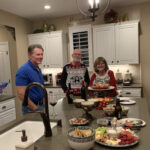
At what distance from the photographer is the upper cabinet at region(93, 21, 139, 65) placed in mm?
4055

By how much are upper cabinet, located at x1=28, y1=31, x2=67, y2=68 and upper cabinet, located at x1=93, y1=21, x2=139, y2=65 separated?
92cm

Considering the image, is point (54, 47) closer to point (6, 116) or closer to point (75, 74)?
point (75, 74)

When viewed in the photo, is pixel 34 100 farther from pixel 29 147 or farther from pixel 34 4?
pixel 34 4

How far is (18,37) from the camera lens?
484cm

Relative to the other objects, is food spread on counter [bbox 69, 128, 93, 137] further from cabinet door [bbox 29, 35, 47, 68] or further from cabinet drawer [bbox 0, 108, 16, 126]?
A: cabinet door [bbox 29, 35, 47, 68]

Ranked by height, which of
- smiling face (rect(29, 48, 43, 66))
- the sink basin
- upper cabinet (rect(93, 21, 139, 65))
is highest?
upper cabinet (rect(93, 21, 139, 65))

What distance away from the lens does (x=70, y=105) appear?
2242 mm

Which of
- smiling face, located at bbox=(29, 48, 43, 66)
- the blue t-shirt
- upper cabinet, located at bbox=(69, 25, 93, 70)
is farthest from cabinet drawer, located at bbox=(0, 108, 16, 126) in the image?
upper cabinet, located at bbox=(69, 25, 93, 70)

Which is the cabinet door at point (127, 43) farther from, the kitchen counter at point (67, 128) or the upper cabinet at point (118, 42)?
the kitchen counter at point (67, 128)

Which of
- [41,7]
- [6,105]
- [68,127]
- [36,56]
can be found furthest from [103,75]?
[41,7]

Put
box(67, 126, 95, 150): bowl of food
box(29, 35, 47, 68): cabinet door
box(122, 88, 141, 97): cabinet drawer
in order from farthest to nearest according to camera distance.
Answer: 1. box(29, 35, 47, 68): cabinet door
2. box(122, 88, 141, 97): cabinet drawer
3. box(67, 126, 95, 150): bowl of food

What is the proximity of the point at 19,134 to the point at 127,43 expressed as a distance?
337 centimetres

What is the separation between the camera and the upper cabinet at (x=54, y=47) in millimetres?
4746

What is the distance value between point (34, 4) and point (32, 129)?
10.3 ft
